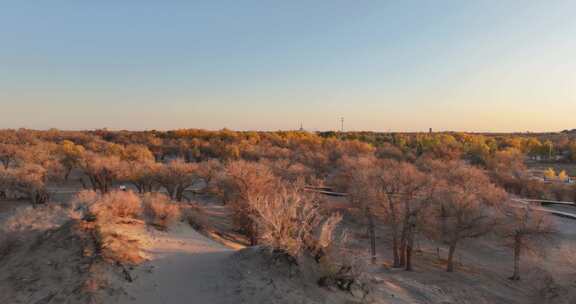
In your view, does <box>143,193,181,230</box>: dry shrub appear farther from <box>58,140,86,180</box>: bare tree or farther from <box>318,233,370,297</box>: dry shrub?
<box>58,140,86,180</box>: bare tree

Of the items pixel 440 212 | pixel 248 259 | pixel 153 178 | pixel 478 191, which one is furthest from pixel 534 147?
pixel 248 259

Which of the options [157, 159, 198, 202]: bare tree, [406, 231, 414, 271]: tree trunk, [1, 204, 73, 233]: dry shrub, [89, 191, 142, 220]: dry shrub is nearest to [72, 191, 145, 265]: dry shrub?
[89, 191, 142, 220]: dry shrub

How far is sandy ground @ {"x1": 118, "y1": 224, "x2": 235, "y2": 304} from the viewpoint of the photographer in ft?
31.7

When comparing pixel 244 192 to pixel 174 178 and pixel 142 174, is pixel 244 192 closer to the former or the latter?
pixel 174 178

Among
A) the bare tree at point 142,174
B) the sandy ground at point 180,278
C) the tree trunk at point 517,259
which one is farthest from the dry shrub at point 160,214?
the tree trunk at point 517,259

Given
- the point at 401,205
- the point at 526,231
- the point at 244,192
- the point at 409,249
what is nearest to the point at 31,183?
Answer: the point at 244,192

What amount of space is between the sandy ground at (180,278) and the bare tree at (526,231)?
19.9m

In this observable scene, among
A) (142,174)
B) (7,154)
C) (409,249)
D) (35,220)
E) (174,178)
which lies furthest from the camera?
(7,154)

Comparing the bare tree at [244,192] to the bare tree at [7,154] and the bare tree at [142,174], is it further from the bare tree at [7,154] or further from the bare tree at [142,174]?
the bare tree at [7,154]

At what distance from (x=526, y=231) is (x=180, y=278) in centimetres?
2234

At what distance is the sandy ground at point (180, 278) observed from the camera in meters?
9.67

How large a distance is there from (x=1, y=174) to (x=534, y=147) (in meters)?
110

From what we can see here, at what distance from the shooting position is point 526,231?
21.8 meters

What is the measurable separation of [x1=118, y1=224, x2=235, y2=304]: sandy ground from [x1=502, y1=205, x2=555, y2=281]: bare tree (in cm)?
1991
